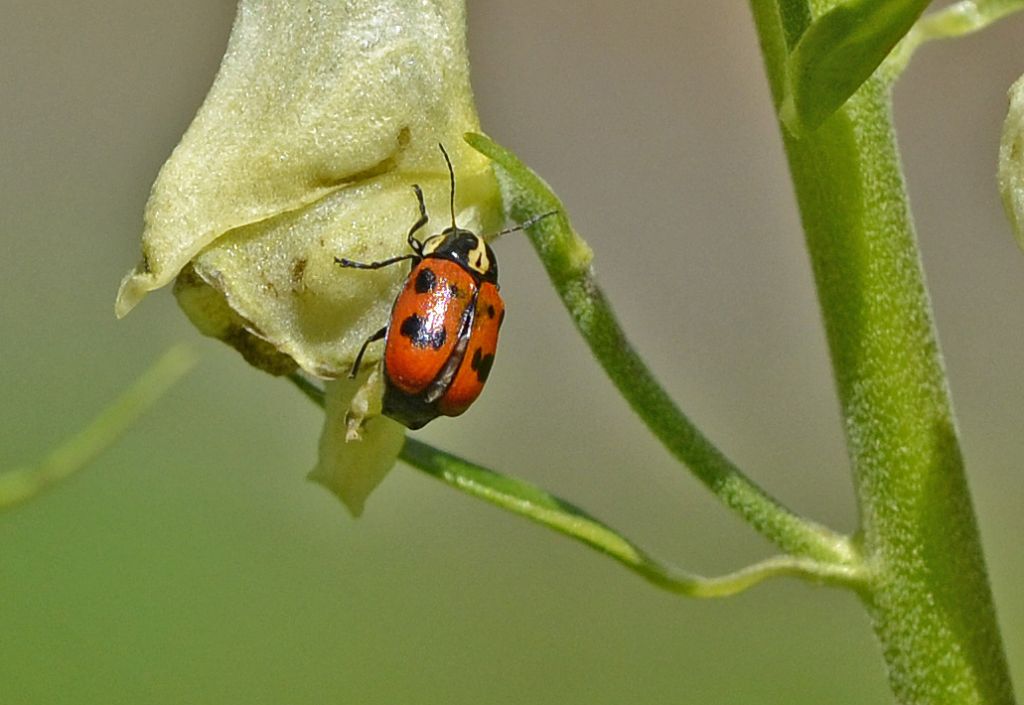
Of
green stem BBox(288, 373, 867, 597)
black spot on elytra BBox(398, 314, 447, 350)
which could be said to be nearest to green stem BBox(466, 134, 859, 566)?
green stem BBox(288, 373, 867, 597)

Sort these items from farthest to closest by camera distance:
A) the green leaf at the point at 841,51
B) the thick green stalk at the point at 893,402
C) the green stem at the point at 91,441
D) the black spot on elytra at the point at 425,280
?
the green stem at the point at 91,441 < the black spot on elytra at the point at 425,280 < the thick green stalk at the point at 893,402 < the green leaf at the point at 841,51

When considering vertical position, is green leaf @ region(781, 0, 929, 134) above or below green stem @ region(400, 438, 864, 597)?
above

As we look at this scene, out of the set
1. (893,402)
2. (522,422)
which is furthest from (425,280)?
(522,422)

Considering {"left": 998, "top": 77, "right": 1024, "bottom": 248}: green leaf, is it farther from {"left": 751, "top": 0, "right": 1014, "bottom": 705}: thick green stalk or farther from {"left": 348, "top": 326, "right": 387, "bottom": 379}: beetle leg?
{"left": 348, "top": 326, "right": 387, "bottom": 379}: beetle leg

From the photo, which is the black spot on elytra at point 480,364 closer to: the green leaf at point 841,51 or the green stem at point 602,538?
the green stem at point 602,538

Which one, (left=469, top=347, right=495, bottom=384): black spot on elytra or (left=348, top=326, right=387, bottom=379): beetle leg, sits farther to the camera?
(left=469, top=347, right=495, bottom=384): black spot on elytra

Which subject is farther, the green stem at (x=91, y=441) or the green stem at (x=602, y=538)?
the green stem at (x=91, y=441)

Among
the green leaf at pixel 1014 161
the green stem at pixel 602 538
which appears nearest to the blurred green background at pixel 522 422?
the green stem at pixel 602 538
